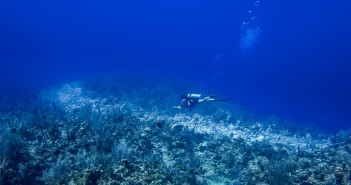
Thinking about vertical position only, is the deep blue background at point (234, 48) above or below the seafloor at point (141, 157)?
above

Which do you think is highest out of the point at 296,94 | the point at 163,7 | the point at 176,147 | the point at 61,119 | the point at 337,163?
the point at 163,7

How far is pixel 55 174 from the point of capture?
31.1ft

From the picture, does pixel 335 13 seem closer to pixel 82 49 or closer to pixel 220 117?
pixel 220 117

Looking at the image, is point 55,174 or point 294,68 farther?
point 294,68

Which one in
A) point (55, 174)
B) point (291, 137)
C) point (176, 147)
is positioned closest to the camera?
point (55, 174)

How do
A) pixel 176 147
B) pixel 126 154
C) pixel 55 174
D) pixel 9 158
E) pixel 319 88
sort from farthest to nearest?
1. pixel 319 88
2. pixel 176 147
3. pixel 126 154
4. pixel 9 158
5. pixel 55 174

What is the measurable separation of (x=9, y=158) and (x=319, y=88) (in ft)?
443

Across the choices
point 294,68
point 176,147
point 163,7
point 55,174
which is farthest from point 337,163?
point 163,7

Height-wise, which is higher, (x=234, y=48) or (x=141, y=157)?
(x=234, y=48)

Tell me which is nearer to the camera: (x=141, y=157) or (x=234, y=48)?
(x=141, y=157)

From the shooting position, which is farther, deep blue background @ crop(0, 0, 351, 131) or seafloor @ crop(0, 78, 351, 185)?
deep blue background @ crop(0, 0, 351, 131)

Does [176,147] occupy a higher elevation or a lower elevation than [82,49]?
lower

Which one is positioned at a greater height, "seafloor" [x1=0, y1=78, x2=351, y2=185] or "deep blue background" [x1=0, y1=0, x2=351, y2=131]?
"deep blue background" [x1=0, y1=0, x2=351, y2=131]

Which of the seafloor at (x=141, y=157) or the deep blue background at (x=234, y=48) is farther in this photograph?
the deep blue background at (x=234, y=48)
